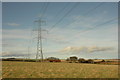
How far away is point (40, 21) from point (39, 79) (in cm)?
4563

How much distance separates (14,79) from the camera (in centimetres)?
1634

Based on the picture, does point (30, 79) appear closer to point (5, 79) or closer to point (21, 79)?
point (21, 79)

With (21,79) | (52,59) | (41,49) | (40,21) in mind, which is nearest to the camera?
(21,79)

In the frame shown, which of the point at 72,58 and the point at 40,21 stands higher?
the point at 40,21

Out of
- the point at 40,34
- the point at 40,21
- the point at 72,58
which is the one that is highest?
the point at 40,21

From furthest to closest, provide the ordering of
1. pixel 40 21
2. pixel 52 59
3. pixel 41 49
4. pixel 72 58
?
pixel 72 58 → pixel 52 59 → pixel 41 49 → pixel 40 21

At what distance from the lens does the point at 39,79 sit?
16391 millimetres

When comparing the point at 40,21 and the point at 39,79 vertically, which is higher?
the point at 40,21

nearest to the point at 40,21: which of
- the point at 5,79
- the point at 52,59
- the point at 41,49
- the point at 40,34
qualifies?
the point at 40,34

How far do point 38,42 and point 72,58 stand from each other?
9530cm

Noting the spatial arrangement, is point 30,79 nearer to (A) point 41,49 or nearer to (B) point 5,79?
(B) point 5,79

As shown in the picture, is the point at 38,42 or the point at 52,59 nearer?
the point at 38,42

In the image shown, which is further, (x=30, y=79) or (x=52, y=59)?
(x=52, y=59)

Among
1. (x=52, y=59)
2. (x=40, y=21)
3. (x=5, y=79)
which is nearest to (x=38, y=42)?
(x=40, y=21)
